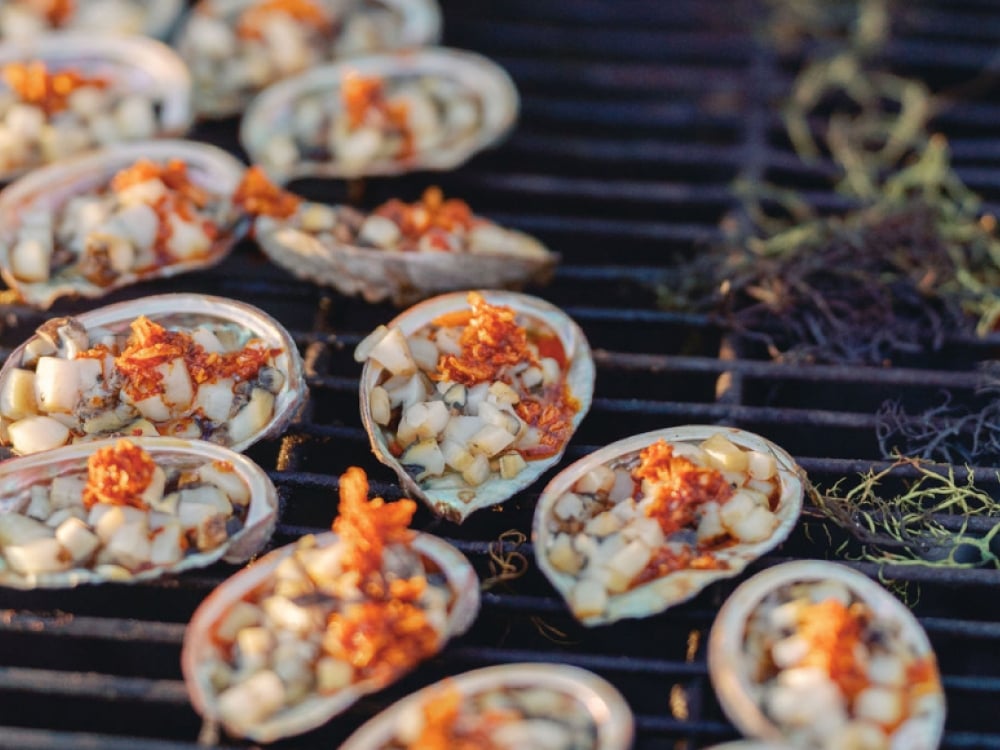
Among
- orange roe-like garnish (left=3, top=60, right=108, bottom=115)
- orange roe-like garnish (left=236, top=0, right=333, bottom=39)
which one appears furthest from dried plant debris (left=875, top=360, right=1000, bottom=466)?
orange roe-like garnish (left=3, top=60, right=108, bottom=115)

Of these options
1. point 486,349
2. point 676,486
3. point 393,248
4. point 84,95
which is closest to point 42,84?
point 84,95

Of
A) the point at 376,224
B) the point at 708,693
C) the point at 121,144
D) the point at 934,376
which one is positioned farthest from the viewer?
the point at 121,144

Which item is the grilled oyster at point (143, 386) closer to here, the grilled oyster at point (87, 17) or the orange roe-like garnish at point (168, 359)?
the orange roe-like garnish at point (168, 359)

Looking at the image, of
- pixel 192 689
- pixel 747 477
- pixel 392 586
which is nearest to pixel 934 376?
pixel 747 477

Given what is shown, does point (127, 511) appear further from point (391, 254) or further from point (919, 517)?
point (919, 517)

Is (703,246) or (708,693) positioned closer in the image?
(708,693)

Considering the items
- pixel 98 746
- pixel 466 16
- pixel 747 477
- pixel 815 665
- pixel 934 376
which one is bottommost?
pixel 98 746

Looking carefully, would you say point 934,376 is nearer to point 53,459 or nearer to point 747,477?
point 747,477

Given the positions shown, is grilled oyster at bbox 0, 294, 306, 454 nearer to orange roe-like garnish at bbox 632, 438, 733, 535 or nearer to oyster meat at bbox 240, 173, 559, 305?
oyster meat at bbox 240, 173, 559, 305
